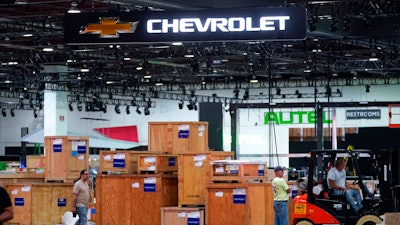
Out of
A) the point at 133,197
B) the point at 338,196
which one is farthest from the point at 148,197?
the point at 338,196

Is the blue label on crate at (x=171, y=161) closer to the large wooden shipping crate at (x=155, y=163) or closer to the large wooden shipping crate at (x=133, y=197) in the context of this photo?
the large wooden shipping crate at (x=155, y=163)

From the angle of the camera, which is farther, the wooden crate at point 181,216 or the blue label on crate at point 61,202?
the blue label on crate at point 61,202

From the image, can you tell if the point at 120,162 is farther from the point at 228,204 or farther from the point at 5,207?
the point at 5,207

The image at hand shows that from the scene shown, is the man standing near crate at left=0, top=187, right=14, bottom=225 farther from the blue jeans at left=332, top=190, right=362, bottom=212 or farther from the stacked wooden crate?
the stacked wooden crate

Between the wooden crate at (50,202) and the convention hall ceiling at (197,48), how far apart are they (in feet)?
15.1

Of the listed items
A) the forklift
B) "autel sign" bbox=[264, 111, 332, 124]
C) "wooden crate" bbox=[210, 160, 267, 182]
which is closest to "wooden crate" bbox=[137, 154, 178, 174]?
"wooden crate" bbox=[210, 160, 267, 182]

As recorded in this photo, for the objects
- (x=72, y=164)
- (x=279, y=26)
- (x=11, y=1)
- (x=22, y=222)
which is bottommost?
(x=22, y=222)

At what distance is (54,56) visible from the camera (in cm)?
4253

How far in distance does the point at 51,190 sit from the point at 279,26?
32.2 feet

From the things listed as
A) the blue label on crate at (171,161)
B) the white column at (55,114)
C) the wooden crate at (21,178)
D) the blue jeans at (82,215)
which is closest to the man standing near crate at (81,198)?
the blue jeans at (82,215)

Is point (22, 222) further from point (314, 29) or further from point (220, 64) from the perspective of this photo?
point (220, 64)

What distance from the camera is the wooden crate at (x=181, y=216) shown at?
19.1 meters

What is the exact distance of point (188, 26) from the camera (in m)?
13.9

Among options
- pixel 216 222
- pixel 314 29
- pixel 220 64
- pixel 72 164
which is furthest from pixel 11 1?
pixel 220 64
